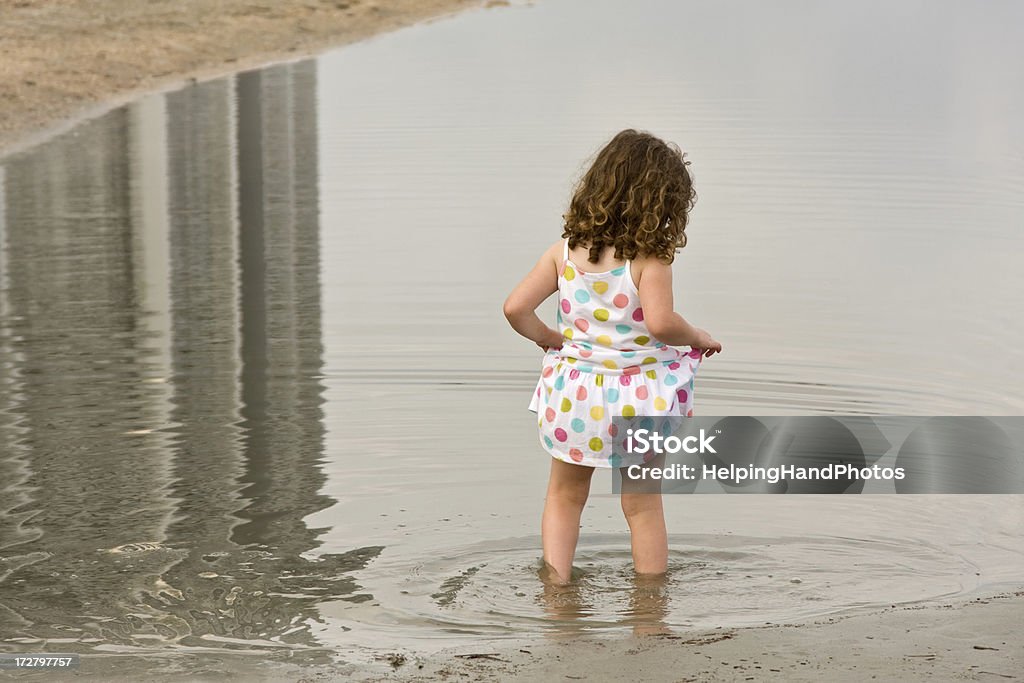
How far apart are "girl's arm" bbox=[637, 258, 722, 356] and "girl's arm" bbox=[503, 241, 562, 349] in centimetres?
27

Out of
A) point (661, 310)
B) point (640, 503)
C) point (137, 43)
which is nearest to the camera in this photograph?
point (661, 310)

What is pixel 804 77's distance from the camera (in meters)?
21.1

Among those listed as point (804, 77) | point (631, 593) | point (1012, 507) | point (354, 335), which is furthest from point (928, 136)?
point (631, 593)

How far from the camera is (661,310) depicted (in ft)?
15.0

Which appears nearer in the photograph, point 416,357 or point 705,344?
point 705,344

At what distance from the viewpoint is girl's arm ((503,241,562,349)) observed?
188 inches

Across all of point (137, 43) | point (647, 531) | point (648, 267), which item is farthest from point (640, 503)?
point (137, 43)

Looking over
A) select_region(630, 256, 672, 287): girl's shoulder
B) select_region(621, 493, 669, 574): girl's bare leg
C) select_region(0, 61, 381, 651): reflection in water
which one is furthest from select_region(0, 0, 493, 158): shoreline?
select_region(630, 256, 672, 287): girl's shoulder

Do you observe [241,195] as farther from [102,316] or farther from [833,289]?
[833,289]

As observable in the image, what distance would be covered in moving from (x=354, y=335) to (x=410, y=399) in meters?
1.18

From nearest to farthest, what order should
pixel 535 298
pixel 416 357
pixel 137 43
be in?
pixel 535 298
pixel 416 357
pixel 137 43

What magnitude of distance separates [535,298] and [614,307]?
0.24 m

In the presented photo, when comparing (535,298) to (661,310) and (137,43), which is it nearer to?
(661,310)

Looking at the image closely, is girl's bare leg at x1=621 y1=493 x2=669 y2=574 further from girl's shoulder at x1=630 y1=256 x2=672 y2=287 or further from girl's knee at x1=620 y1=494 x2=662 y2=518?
girl's shoulder at x1=630 y1=256 x2=672 y2=287
